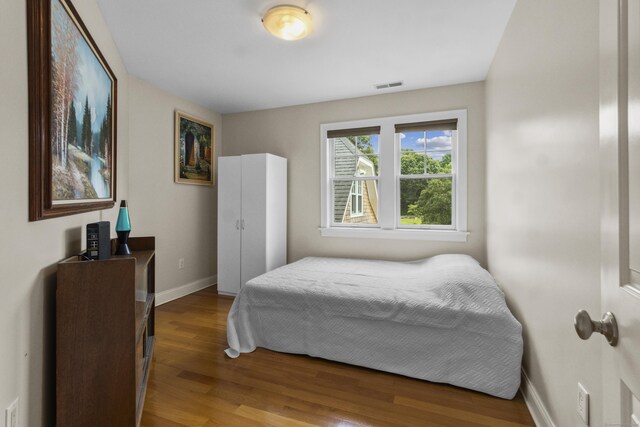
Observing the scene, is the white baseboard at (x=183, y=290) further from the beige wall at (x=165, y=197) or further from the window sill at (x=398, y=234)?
the window sill at (x=398, y=234)

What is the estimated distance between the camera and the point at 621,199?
23.9 inches

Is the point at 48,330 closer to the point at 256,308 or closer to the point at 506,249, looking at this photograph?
the point at 256,308

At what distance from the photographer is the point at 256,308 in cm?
255

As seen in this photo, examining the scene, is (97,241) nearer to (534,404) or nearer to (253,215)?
(253,215)

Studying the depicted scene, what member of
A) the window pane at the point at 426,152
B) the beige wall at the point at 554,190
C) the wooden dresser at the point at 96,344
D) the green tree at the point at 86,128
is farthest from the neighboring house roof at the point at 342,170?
the wooden dresser at the point at 96,344

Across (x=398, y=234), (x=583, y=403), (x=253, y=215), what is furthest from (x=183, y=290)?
(x=583, y=403)

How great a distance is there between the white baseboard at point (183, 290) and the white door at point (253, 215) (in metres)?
0.70

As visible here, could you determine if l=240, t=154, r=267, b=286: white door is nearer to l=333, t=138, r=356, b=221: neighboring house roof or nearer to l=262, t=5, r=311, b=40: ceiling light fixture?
l=333, t=138, r=356, b=221: neighboring house roof

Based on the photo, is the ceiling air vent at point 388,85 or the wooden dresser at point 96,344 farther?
the ceiling air vent at point 388,85

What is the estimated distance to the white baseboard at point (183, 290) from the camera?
11.7 feet

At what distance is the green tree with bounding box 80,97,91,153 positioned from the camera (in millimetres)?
1823

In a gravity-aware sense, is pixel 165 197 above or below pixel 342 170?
below

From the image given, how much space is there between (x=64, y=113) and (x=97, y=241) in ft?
2.20

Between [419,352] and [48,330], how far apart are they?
2.11 metres
